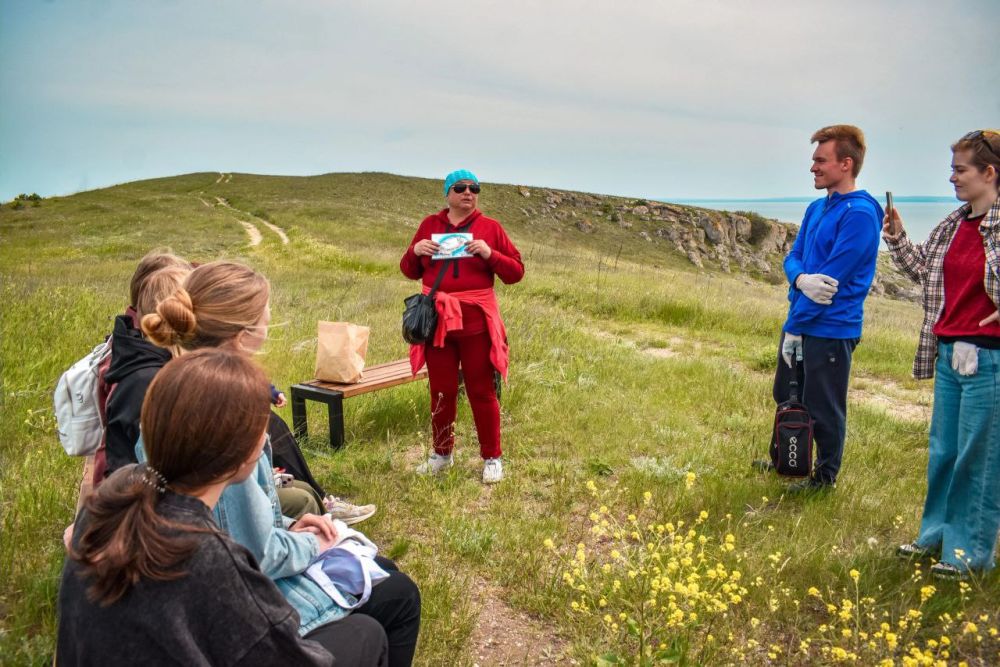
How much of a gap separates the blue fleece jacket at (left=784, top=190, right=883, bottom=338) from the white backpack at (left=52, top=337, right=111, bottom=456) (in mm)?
4002

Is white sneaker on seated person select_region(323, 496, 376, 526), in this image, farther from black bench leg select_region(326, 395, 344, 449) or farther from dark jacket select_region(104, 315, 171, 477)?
black bench leg select_region(326, 395, 344, 449)

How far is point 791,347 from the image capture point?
4.60 metres

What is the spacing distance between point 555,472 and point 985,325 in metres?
2.73

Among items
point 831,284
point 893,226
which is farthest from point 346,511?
point 893,226

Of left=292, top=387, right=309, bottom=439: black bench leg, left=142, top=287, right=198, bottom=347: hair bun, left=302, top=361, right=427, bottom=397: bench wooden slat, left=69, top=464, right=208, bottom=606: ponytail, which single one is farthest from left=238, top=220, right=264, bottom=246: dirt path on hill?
left=69, top=464, right=208, bottom=606: ponytail

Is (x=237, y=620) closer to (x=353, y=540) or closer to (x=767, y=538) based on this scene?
(x=353, y=540)

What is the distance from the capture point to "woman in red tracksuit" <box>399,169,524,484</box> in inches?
184

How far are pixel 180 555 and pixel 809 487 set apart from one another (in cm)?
421

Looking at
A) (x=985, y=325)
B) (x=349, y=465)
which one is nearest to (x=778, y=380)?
(x=985, y=325)

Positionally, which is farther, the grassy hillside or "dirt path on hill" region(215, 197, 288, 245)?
"dirt path on hill" region(215, 197, 288, 245)

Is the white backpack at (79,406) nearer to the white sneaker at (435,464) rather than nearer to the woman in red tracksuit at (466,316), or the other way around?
the woman in red tracksuit at (466,316)

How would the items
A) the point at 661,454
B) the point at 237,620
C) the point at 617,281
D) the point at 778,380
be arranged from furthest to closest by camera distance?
the point at 617,281 → the point at 661,454 → the point at 778,380 → the point at 237,620

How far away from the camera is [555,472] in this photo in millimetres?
4938

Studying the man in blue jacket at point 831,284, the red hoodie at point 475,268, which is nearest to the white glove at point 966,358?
the man in blue jacket at point 831,284
